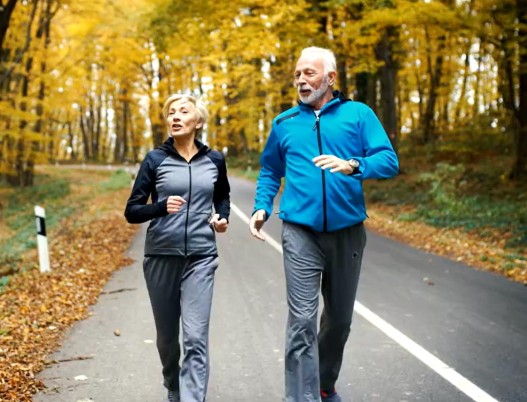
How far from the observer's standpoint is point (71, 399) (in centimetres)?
427

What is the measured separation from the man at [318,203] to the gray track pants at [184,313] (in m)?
0.54

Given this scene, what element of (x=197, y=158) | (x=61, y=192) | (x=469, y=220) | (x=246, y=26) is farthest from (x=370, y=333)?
(x=61, y=192)

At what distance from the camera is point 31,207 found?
23.8 metres

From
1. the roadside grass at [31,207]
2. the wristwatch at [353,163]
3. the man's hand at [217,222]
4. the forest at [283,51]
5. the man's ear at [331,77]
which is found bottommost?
the roadside grass at [31,207]

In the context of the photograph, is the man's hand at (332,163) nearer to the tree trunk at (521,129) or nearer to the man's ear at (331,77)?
the man's ear at (331,77)

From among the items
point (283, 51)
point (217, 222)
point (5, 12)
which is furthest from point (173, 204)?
point (283, 51)

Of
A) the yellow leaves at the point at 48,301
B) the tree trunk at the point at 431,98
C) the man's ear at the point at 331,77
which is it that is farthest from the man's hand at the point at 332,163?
the tree trunk at the point at 431,98

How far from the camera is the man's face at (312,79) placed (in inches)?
148

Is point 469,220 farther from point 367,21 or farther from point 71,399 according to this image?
point 71,399

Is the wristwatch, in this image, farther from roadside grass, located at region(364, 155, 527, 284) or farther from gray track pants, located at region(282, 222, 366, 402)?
roadside grass, located at region(364, 155, 527, 284)

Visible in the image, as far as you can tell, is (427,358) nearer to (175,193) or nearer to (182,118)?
(175,193)

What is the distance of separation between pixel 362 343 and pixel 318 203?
231 centimetres

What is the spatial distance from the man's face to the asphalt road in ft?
6.81

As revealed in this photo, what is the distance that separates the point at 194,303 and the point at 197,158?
947mm
